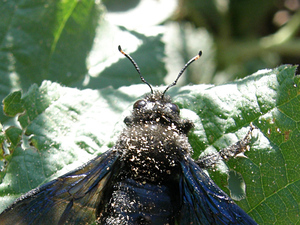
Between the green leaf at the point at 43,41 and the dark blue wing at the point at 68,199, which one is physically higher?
the green leaf at the point at 43,41

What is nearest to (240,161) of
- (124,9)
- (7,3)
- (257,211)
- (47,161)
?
(257,211)

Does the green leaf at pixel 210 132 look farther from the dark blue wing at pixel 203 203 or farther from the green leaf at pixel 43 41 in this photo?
the green leaf at pixel 43 41

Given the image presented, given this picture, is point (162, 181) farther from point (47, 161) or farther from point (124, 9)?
point (124, 9)

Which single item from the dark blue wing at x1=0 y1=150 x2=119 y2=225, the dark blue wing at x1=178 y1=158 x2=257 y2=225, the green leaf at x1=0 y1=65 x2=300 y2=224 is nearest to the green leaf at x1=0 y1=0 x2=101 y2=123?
the green leaf at x1=0 y1=65 x2=300 y2=224

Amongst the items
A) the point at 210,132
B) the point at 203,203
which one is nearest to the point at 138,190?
the point at 203,203

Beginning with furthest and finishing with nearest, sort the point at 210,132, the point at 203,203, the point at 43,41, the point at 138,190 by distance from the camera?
the point at 43,41 < the point at 210,132 < the point at 138,190 < the point at 203,203

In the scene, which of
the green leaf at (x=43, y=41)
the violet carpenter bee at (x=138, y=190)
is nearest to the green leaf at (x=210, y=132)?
the violet carpenter bee at (x=138, y=190)

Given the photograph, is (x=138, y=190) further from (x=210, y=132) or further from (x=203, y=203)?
(x=210, y=132)
